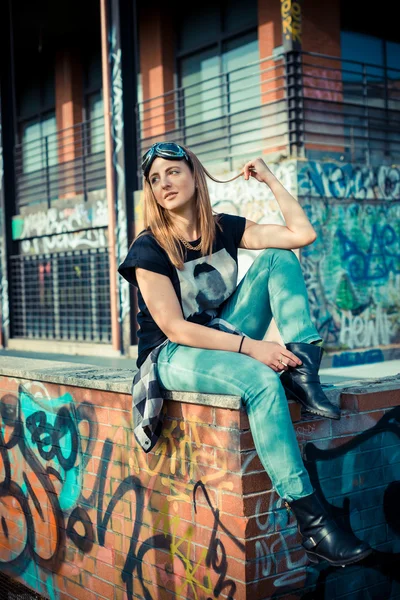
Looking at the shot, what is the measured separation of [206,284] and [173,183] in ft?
1.54

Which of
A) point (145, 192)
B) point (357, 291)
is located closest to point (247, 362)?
point (145, 192)

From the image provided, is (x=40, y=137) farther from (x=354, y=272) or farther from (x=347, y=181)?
(x=354, y=272)

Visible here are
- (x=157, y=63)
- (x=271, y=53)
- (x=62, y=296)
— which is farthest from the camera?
(x=62, y=296)

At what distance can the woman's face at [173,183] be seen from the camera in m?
3.02

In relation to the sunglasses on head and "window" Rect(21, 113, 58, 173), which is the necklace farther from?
"window" Rect(21, 113, 58, 173)

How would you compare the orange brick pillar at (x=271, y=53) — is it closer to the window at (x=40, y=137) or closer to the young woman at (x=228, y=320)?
the window at (x=40, y=137)

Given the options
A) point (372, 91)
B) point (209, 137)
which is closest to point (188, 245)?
point (209, 137)

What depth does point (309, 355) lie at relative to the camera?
267 centimetres

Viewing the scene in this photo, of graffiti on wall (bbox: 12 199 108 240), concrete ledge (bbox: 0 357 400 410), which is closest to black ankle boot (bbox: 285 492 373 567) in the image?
concrete ledge (bbox: 0 357 400 410)

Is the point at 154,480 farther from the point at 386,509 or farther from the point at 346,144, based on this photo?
the point at 346,144

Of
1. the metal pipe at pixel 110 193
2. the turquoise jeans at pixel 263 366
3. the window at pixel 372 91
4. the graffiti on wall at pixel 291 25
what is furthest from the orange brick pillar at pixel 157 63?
the turquoise jeans at pixel 263 366

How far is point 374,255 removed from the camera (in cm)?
941

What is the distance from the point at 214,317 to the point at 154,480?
749 millimetres

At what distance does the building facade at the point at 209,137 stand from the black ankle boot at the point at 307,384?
5896 mm
